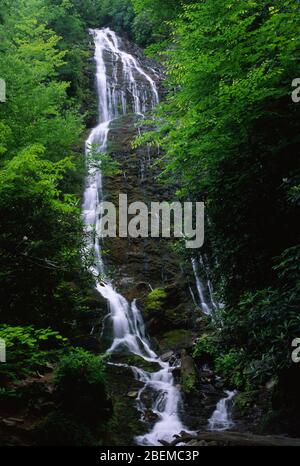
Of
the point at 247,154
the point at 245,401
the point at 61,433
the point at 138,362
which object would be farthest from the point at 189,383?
the point at 247,154

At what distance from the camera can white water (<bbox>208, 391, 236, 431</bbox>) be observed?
771 cm

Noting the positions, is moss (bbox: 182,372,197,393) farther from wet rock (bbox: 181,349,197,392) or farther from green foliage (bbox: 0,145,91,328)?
green foliage (bbox: 0,145,91,328)

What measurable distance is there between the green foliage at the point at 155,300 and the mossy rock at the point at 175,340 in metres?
1.06

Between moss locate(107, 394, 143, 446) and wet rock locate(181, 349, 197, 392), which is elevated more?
wet rock locate(181, 349, 197, 392)

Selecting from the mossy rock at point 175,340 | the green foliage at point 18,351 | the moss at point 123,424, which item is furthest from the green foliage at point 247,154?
the mossy rock at point 175,340

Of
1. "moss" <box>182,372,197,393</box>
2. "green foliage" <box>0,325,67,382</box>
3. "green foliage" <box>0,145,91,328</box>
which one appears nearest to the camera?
"green foliage" <box>0,325,67,382</box>

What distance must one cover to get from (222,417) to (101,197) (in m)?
13.1

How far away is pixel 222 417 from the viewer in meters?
8.15

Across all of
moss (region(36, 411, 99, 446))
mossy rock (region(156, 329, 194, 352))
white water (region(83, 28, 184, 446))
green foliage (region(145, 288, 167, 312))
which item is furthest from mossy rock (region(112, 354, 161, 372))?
moss (region(36, 411, 99, 446))

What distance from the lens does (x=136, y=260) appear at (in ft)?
55.8

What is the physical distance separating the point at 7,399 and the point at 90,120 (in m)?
22.0

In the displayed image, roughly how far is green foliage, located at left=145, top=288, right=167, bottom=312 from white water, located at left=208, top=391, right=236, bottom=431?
16.8 ft

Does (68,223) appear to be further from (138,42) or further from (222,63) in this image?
(138,42)

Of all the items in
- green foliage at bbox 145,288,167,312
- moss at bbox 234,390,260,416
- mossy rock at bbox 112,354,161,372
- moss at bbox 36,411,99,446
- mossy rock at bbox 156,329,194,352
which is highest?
green foliage at bbox 145,288,167,312
